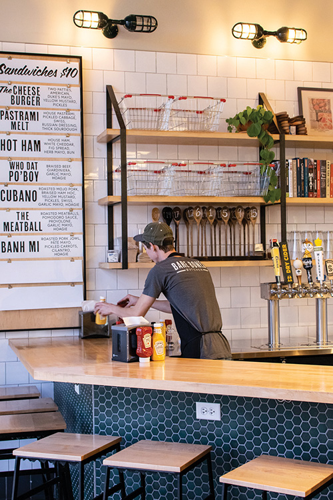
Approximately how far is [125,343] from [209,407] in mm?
568

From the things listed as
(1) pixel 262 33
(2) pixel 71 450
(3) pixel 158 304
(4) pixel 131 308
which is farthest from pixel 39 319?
(1) pixel 262 33

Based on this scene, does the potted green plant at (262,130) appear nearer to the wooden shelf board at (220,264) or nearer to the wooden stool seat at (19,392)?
the wooden shelf board at (220,264)

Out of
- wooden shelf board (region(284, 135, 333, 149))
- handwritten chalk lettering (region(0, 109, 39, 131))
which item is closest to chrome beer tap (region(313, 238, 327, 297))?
wooden shelf board (region(284, 135, 333, 149))

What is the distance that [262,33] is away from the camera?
4.42 metres

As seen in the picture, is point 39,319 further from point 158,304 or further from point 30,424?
point 30,424

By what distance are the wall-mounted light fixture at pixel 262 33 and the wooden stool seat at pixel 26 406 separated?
112 inches

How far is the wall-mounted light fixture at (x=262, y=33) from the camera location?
427 centimetres

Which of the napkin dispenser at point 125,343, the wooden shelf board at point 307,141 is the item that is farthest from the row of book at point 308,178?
the napkin dispenser at point 125,343

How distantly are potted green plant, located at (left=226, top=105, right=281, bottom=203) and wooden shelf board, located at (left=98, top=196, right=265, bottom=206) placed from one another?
0.13 m

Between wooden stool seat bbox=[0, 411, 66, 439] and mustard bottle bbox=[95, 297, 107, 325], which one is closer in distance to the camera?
wooden stool seat bbox=[0, 411, 66, 439]

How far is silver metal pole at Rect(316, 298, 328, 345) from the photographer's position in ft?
14.4

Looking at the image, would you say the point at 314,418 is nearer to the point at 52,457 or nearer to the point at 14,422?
the point at 52,457

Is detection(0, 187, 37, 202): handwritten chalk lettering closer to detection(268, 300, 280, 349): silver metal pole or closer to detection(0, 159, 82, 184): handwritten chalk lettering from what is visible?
detection(0, 159, 82, 184): handwritten chalk lettering

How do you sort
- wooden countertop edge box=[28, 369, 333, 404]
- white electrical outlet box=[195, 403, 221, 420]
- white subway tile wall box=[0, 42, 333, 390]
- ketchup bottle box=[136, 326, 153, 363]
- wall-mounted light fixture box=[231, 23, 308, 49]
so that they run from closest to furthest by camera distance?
wooden countertop edge box=[28, 369, 333, 404] → white electrical outlet box=[195, 403, 221, 420] → ketchup bottle box=[136, 326, 153, 363] → wall-mounted light fixture box=[231, 23, 308, 49] → white subway tile wall box=[0, 42, 333, 390]
